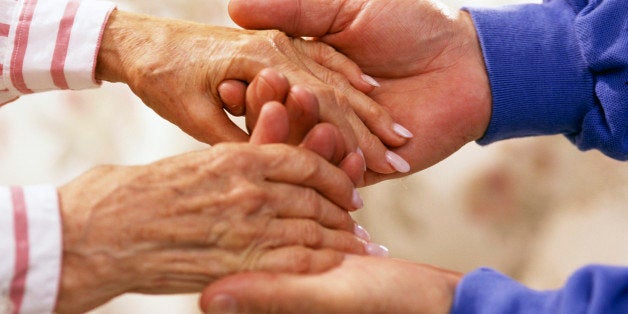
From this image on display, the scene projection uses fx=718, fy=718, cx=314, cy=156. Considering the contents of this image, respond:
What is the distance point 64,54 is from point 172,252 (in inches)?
15.8

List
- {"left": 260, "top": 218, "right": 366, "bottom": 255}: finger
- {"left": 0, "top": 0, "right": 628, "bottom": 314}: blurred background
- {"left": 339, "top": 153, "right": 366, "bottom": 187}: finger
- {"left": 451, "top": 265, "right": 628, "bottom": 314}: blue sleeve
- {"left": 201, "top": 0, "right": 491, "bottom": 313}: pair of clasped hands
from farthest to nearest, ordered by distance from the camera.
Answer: {"left": 0, "top": 0, "right": 628, "bottom": 314}: blurred background, {"left": 201, "top": 0, "right": 491, "bottom": 313}: pair of clasped hands, {"left": 339, "top": 153, "right": 366, "bottom": 187}: finger, {"left": 260, "top": 218, "right": 366, "bottom": 255}: finger, {"left": 451, "top": 265, "right": 628, "bottom": 314}: blue sleeve

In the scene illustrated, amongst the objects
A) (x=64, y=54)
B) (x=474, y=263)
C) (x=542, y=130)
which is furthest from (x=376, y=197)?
(x=64, y=54)

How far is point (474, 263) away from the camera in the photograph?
50.4 inches

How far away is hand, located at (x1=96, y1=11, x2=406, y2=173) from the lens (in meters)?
0.94

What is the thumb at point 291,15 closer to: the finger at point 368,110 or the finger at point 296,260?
the finger at point 368,110

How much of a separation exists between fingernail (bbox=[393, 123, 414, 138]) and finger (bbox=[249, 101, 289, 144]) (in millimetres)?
235

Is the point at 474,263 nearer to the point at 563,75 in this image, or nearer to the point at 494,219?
the point at 494,219

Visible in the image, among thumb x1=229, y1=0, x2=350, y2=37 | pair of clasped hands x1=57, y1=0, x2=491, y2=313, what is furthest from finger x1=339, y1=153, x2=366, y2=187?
thumb x1=229, y1=0, x2=350, y2=37

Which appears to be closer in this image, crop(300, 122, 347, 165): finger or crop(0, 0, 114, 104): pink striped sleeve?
crop(300, 122, 347, 165): finger

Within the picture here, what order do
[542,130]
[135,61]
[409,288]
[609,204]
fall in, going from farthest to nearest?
[609,204] → [542,130] → [135,61] → [409,288]

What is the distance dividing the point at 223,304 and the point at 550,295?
31cm

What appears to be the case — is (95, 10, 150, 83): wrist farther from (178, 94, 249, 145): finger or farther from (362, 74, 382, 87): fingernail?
(362, 74, 382, 87): fingernail

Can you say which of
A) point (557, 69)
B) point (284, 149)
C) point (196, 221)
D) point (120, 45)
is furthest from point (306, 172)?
point (557, 69)

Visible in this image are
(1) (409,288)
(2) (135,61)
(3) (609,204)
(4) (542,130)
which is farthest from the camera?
(3) (609,204)
